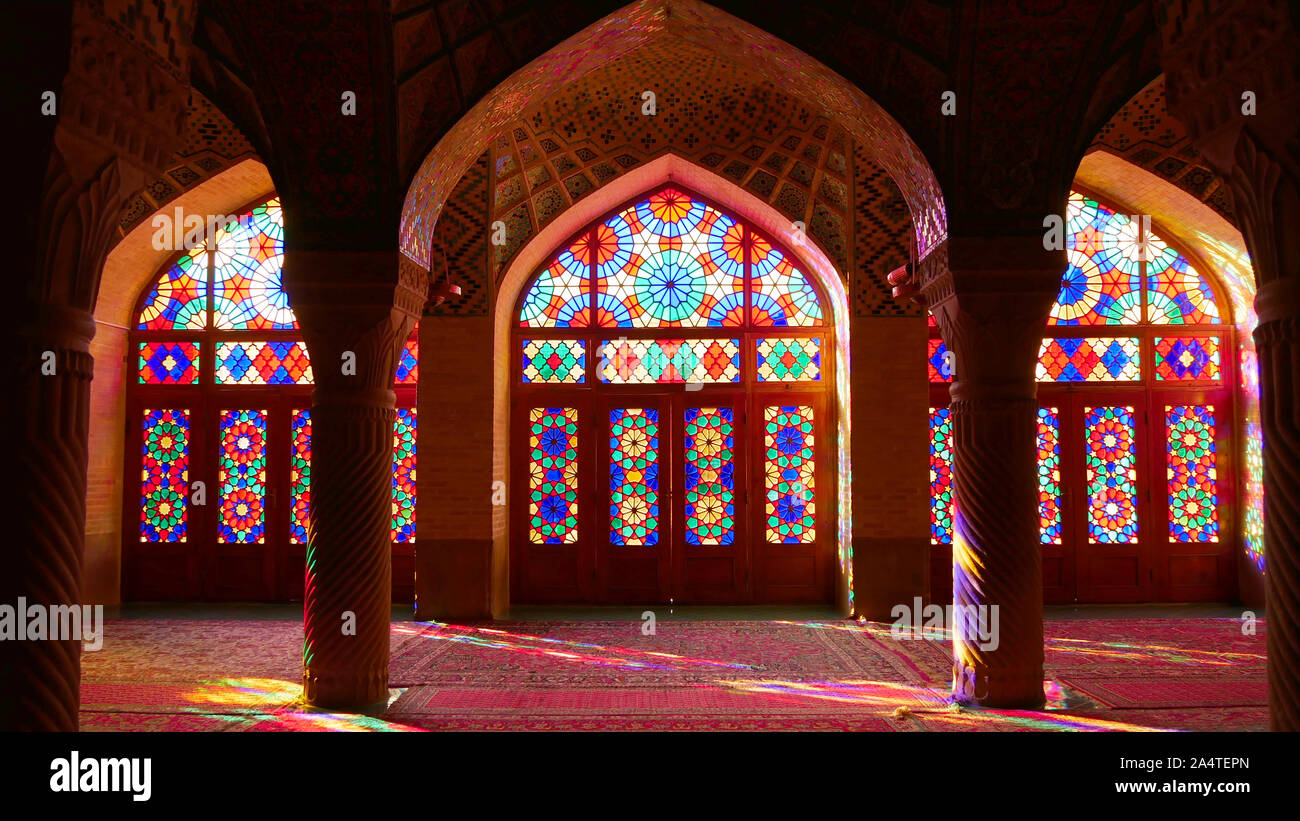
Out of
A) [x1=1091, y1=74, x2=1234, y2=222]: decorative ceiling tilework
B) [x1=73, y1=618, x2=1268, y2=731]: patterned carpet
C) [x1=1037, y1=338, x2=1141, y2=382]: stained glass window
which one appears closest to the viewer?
[x1=73, y1=618, x2=1268, y2=731]: patterned carpet

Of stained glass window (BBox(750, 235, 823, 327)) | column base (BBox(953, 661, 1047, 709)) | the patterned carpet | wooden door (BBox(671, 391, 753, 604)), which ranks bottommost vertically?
the patterned carpet

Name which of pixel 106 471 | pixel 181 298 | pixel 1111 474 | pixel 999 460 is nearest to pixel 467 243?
pixel 181 298

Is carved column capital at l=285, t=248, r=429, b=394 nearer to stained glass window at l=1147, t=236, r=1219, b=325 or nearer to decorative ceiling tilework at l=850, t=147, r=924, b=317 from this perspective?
decorative ceiling tilework at l=850, t=147, r=924, b=317

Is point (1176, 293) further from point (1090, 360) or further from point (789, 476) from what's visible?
point (789, 476)

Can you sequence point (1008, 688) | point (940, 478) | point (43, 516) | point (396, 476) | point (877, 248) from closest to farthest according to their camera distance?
point (43, 516) < point (1008, 688) < point (877, 248) < point (940, 478) < point (396, 476)

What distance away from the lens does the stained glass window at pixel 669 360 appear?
9.73 m

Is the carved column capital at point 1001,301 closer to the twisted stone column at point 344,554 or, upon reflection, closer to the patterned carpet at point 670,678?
the patterned carpet at point 670,678

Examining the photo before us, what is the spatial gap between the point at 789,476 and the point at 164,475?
22.4 ft

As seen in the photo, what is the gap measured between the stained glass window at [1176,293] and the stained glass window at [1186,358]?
0.20 metres

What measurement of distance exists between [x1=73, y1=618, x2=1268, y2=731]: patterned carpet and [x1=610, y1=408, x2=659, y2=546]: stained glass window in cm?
125

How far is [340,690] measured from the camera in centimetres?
526

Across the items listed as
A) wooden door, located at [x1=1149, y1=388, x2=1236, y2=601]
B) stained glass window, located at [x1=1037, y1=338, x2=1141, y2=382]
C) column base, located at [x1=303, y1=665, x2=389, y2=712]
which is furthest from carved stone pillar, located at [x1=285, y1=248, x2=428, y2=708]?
wooden door, located at [x1=1149, y1=388, x2=1236, y2=601]

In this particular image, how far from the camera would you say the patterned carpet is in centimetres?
513

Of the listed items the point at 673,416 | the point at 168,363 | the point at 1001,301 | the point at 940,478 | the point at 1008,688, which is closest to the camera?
the point at 1008,688
